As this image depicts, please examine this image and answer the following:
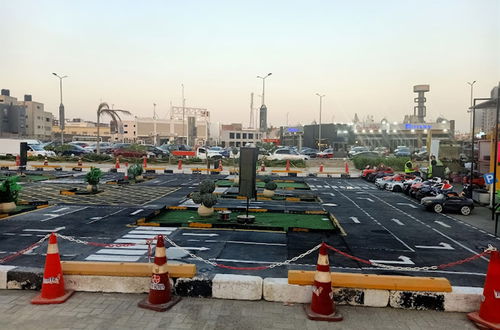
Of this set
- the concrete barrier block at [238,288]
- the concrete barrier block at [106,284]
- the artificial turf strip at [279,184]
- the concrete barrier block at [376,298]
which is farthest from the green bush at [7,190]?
the concrete barrier block at [376,298]

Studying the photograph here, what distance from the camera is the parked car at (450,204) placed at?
781 inches

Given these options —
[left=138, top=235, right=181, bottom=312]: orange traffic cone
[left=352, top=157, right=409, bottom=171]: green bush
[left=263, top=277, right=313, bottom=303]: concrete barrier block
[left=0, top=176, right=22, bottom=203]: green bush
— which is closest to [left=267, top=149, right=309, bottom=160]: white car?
[left=352, top=157, right=409, bottom=171]: green bush

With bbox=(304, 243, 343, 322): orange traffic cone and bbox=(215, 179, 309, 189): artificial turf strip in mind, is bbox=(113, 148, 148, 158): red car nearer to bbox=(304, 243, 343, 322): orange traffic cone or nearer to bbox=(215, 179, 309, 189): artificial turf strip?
bbox=(215, 179, 309, 189): artificial turf strip

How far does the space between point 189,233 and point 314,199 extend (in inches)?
442

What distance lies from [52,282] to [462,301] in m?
6.87

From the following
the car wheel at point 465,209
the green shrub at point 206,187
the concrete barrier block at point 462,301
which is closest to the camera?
the concrete barrier block at point 462,301

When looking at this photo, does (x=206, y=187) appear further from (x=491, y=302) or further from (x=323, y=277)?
(x=491, y=302)

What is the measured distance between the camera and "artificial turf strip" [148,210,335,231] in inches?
624

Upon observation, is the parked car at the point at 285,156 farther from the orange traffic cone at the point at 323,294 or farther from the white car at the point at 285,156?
the orange traffic cone at the point at 323,294

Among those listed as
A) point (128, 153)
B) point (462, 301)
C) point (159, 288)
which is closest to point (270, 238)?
point (159, 288)

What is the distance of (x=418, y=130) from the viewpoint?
289 ft

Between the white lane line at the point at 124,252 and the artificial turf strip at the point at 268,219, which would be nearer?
the white lane line at the point at 124,252

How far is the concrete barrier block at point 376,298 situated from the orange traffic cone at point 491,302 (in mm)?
1293

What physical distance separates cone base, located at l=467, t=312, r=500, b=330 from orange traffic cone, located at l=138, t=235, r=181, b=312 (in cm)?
474
